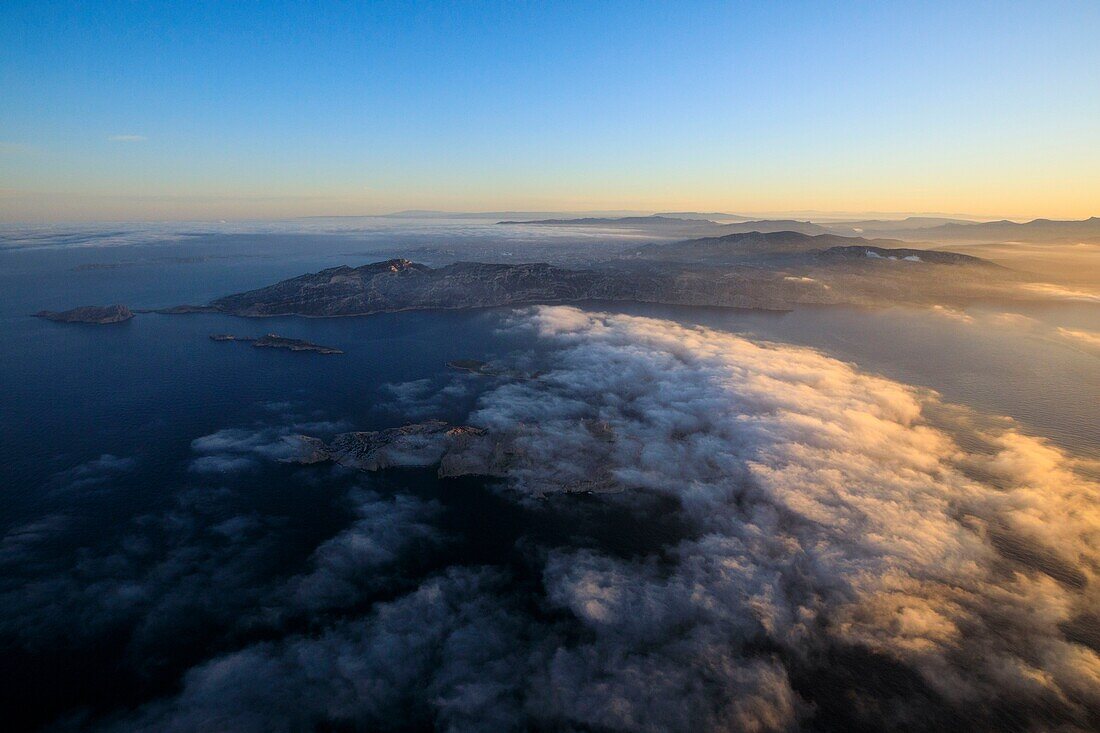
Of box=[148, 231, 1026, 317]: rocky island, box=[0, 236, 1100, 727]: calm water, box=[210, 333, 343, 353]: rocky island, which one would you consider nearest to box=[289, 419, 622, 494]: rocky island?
box=[0, 236, 1100, 727]: calm water

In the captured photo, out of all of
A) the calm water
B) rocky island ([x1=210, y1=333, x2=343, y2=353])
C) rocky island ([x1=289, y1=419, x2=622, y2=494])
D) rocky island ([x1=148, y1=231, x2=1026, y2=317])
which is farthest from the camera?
rocky island ([x1=148, y1=231, x2=1026, y2=317])

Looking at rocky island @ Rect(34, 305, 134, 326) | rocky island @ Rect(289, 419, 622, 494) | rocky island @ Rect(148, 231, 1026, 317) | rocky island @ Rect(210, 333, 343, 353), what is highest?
rocky island @ Rect(148, 231, 1026, 317)

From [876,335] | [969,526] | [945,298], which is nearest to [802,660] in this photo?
[969,526]

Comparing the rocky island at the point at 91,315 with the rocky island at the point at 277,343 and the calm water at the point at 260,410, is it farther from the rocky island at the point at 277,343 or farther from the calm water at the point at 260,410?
the rocky island at the point at 277,343

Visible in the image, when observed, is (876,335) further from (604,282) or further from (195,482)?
(195,482)

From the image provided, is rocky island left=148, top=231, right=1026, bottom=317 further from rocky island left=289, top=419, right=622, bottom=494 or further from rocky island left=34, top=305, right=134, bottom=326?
rocky island left=289, top=419, right=622, bottom=494

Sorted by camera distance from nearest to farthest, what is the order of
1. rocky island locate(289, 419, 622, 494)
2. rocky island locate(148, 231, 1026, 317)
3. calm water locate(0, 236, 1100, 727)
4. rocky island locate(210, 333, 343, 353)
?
1. calm water locate(0, 236, 1100, 727)
2. rocky island locate(289, 419, 622, 494)
3. rocky island locate(210, 333, 343, 353)
4. rocky island locate(148, 231, 1026, 317)

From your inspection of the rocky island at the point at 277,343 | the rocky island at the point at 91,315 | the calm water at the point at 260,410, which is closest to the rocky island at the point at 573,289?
the calm water at the point at 260,410
